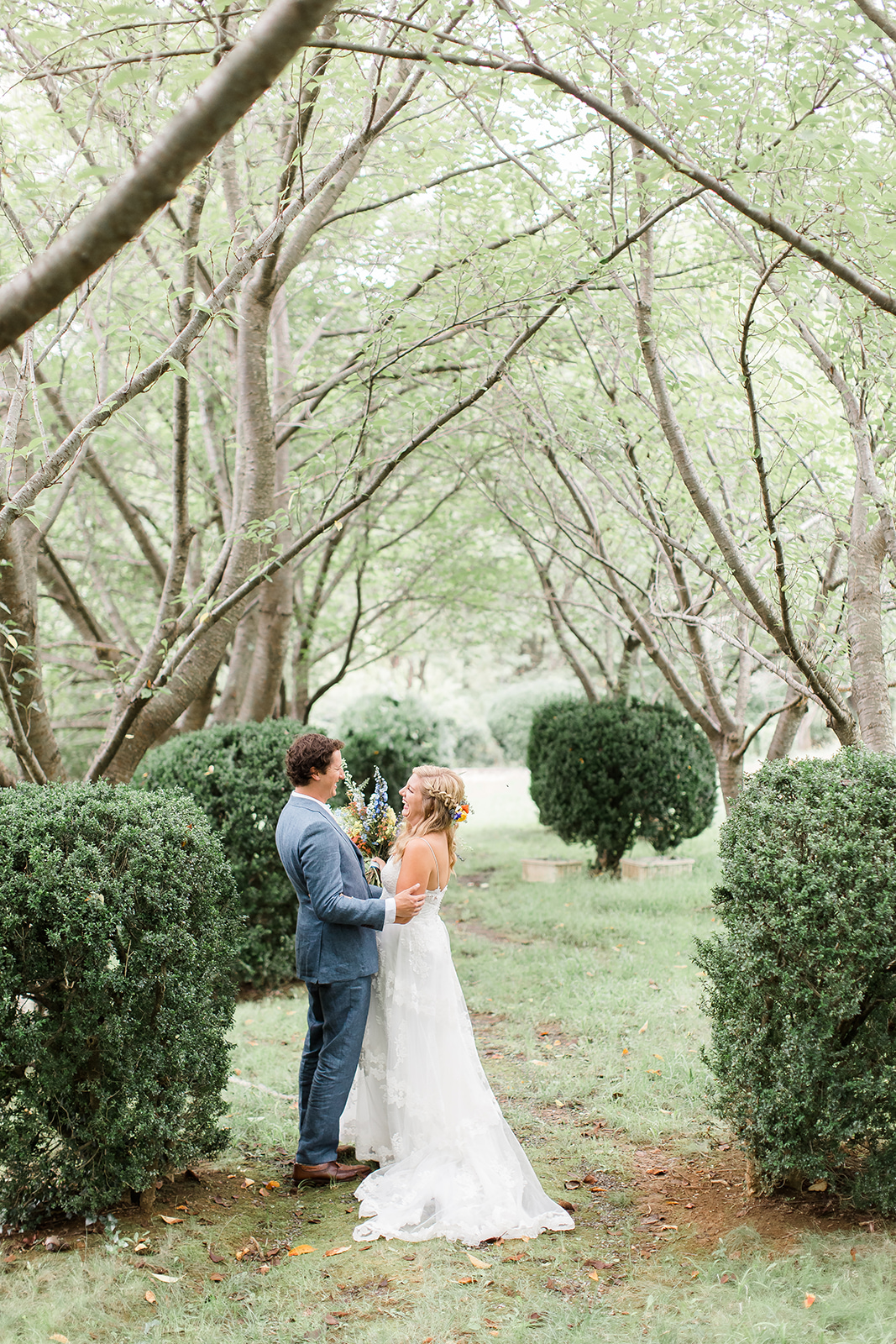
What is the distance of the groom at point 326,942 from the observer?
4066mm

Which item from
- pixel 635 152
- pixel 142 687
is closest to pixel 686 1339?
pixel 142 687

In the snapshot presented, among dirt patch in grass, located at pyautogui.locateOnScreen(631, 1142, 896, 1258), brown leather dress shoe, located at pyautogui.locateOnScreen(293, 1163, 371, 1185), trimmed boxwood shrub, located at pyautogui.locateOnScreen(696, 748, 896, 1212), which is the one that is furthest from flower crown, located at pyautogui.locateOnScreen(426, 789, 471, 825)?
dirt patch in grass, located at pyautogui.locateOnScreen(631, 1142, 896, 1258)

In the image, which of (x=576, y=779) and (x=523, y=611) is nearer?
(x=576, y=779)

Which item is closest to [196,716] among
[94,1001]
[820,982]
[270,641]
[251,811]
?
[270,641]

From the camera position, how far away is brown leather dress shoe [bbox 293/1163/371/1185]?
4.11 metres

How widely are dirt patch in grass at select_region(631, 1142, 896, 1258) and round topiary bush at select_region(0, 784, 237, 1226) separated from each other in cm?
179

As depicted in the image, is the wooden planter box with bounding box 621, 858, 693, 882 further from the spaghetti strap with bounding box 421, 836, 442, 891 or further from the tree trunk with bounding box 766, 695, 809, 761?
the spaghetti strap with bounding box 421, 836, 442, 891

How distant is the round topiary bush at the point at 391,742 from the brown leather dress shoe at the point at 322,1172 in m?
7.08

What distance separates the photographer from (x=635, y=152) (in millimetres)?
5055

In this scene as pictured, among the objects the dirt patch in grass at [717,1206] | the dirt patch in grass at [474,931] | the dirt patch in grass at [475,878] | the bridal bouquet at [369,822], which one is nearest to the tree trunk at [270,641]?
the dirt patch in grass at [474,931]

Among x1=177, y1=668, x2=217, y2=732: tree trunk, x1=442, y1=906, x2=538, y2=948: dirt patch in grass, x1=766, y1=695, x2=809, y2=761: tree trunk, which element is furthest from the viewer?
x1=177, y1=668, x2=217, y2=732: tree trunk

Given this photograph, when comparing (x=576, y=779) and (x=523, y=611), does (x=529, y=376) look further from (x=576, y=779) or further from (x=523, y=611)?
(x=523, y=611)

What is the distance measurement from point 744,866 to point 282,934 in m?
4.35

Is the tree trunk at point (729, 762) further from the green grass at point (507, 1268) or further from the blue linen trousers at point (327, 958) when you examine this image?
the blue linen trousers at point (327, 958)
